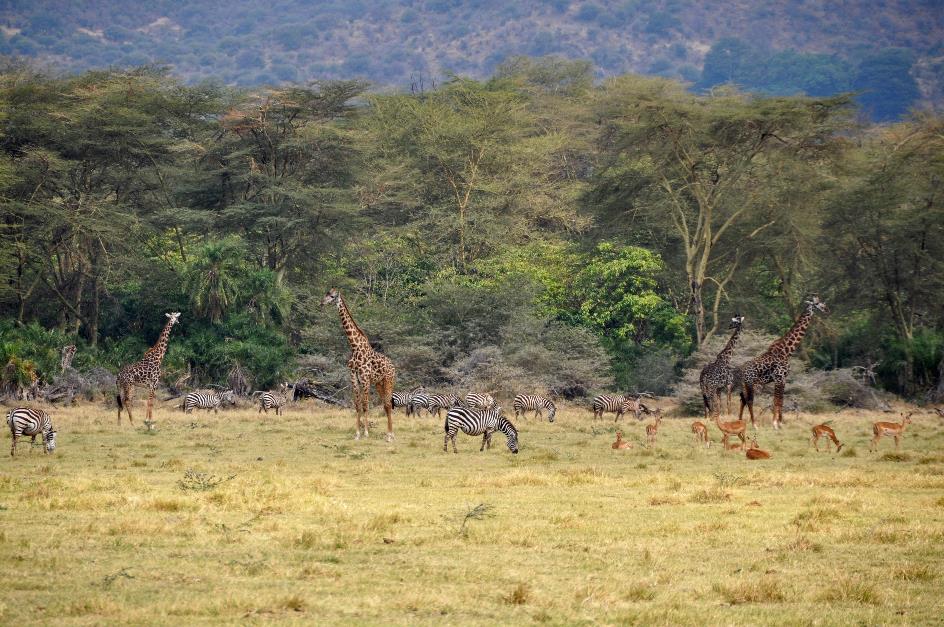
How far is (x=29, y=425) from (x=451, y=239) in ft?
71.0

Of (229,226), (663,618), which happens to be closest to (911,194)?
(229,226)

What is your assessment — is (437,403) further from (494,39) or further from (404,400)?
(494,39)

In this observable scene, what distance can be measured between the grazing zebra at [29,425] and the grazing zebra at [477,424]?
609 centimetres

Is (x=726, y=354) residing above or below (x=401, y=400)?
above

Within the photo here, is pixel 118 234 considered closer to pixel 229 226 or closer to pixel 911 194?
pixel 229 226

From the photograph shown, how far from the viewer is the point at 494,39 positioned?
182375mm

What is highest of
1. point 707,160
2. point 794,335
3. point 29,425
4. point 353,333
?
point 707,160

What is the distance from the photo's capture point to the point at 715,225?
3709 cm

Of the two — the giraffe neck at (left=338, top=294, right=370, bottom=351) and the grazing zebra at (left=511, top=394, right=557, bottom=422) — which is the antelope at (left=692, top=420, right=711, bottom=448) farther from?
the giraffe neck at (left=338, top=294, right=370, bottom=351)

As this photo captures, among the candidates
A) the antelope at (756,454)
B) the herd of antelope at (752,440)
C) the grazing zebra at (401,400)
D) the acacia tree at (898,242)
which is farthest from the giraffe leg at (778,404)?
the acacia tree at (898,242)

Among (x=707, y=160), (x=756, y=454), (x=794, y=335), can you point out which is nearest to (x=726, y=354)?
(x=794, y=335)

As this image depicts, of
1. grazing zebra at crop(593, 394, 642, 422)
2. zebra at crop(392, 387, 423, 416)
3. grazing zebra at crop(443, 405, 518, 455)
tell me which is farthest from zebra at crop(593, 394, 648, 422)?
grazing zebra at crop(443, 405, 518, 455)

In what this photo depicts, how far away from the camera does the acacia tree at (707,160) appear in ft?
114

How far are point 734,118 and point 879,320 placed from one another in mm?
7326
